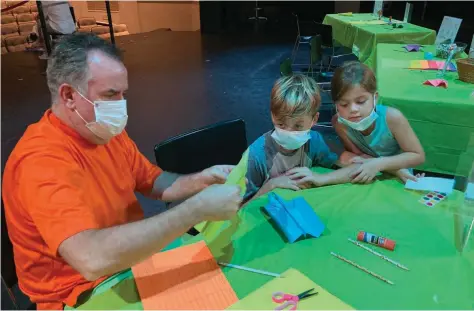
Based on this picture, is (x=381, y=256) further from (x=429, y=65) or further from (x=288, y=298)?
(x=429, y=65)

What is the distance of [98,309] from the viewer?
827 mm

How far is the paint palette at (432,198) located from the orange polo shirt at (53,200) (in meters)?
1.02

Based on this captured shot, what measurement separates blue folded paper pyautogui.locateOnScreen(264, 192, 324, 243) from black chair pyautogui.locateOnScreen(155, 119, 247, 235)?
0.56m

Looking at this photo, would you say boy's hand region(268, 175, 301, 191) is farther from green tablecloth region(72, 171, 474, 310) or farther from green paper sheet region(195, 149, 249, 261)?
green paper sheet region(195, 149, 249, 261)

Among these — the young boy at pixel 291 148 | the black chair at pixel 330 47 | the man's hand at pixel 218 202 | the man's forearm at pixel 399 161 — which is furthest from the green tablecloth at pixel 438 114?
the black chair at pixel 330 47

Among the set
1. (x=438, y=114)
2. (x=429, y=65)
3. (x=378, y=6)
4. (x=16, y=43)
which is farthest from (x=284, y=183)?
(x=16, y=43)

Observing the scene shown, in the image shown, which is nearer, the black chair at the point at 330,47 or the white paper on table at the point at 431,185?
the white paper on table at the point at 431,185

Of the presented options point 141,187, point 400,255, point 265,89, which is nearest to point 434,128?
point 400,255

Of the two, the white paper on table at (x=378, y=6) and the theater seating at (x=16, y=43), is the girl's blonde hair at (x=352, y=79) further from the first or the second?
the theater seating at (x=16, y=43)

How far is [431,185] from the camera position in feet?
4.21

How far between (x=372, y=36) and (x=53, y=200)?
4.41m

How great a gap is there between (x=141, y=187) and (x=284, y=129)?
24.7 inches

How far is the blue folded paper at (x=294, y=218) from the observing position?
3.44ft

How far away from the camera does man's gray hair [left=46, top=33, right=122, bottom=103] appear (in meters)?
1.01
